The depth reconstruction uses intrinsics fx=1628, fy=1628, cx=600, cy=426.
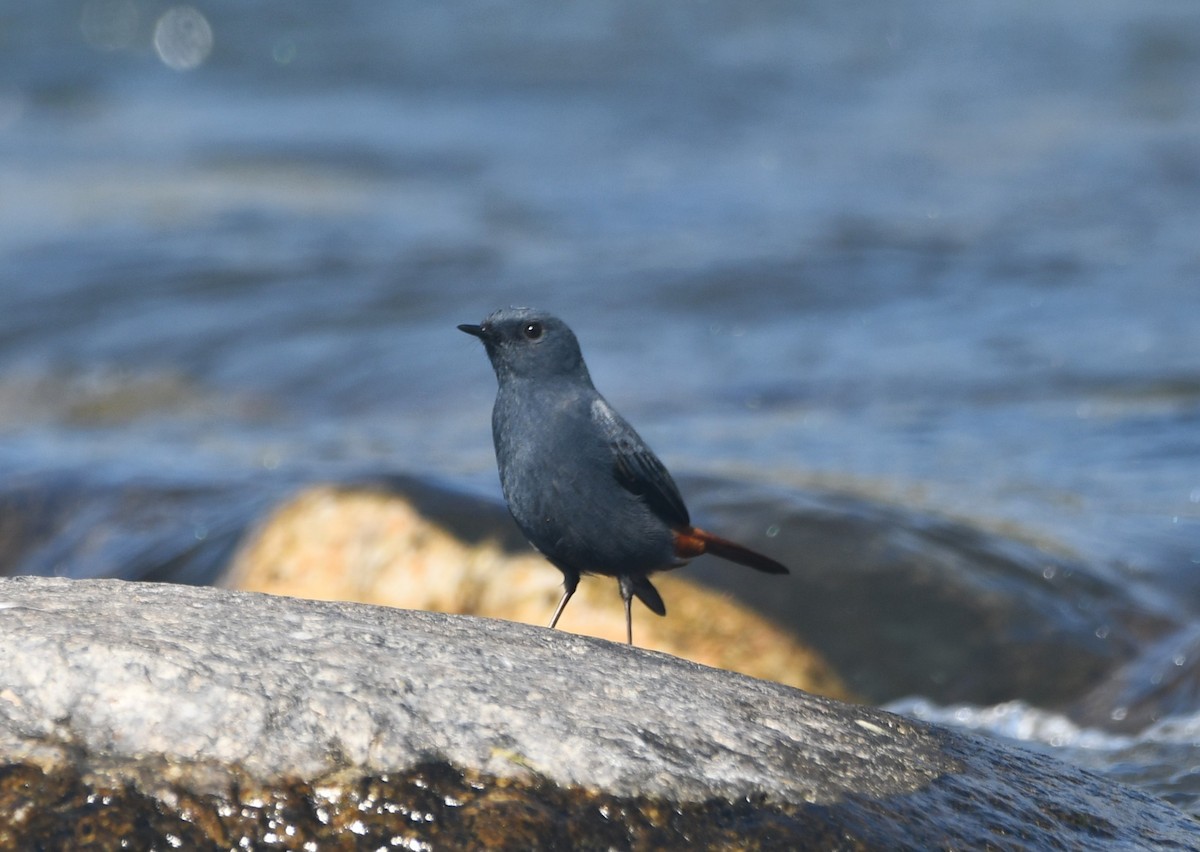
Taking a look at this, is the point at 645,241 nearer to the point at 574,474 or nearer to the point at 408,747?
the point at 574,474

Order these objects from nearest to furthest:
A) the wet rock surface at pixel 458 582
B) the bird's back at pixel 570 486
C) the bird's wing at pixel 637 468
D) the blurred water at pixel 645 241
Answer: the bird's back at pixel 570 486
the bird's wing at pixel 637 468
the wet rock surface at pixel 458 582
the blurred water at pixel 645 241

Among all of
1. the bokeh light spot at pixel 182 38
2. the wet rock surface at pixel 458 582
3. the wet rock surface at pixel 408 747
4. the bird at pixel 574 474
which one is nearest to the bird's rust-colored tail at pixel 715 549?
the bird at pixel 574 474

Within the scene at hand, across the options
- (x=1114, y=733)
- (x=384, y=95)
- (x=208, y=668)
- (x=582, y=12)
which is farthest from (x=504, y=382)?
(x=582, y=12)

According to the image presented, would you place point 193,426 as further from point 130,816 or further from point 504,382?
point 130,816

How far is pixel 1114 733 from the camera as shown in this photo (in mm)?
5688

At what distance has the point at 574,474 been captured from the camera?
437 centimetres

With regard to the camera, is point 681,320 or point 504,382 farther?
point 681,320

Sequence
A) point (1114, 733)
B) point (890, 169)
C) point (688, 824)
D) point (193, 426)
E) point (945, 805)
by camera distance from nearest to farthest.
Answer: point (688, 824) < point (945, 805) < point (1114, 733) < point (193, 426) < point (890, 169)

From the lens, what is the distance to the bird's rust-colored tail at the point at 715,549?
4492mm

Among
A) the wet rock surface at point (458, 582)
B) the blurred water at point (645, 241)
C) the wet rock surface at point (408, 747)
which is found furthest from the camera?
the blurred water at point (645, 241)

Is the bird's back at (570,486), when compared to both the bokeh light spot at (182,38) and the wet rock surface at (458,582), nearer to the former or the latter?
the wet rock surface at (458,582)

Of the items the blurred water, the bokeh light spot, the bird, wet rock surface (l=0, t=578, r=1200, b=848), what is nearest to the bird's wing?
the bird

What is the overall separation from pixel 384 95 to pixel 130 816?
1774cm

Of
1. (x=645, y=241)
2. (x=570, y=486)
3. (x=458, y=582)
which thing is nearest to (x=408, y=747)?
(x=570, y=486)
